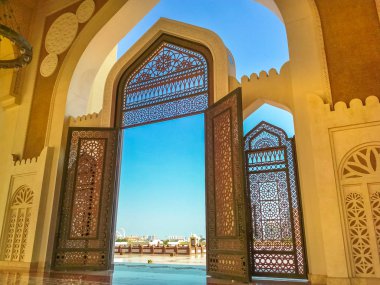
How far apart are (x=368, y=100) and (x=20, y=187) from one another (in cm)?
425

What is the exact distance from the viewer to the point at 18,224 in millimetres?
4293

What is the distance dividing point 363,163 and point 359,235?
1.84ft

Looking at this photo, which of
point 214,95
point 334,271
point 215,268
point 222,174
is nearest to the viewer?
point 334,271

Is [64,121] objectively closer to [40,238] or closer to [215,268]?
[40,238]

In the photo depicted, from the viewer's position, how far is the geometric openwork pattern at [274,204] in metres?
3.21

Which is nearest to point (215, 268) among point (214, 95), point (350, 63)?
point (214, 95)

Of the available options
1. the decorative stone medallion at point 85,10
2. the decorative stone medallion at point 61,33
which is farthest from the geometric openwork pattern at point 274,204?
the decorative stone medallion at point 61,33

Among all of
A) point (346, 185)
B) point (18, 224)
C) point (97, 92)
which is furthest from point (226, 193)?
point (97, 92)

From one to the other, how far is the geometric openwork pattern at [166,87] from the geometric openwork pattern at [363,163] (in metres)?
1.85

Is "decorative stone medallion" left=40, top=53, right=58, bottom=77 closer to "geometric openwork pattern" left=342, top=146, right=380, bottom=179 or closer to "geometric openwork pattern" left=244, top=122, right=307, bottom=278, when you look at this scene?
"geometric openwork pattern" left=244, top=122, right=307, bottom=278

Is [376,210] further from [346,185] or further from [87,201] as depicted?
[87,201]

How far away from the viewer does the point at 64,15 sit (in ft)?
17.3

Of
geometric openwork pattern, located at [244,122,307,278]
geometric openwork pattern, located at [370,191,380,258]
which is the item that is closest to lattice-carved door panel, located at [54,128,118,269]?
geometric openwork pattern, located at [244,122,307,278]

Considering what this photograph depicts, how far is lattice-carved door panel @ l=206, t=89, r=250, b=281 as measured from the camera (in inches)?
118
